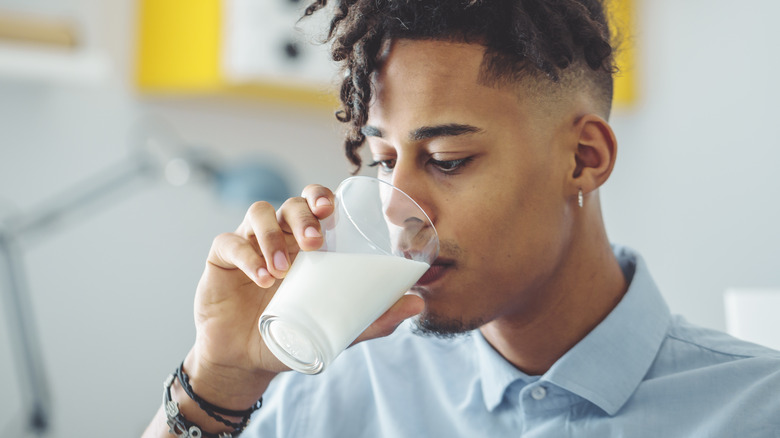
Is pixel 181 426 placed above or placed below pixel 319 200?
below

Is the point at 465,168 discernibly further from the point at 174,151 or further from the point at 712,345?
the point at 174,151

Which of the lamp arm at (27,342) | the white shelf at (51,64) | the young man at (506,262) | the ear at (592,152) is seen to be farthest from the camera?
the white shelf at (51,64)

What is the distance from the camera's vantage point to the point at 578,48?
1116mm

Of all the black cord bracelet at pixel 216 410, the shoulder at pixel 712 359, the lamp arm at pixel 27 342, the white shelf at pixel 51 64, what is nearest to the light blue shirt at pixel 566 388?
the shoulder at pixel 712 359

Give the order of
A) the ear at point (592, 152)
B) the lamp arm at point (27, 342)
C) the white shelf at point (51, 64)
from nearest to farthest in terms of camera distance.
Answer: the ear at point (592, 152) → the lamp arm at point (27, 342) → the white shelf at point (51, 64)

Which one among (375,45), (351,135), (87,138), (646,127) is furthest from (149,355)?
(646,127)

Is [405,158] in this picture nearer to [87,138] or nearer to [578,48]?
[578,48]

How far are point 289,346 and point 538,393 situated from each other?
394 mm

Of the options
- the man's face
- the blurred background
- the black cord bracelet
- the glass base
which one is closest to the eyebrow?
the man's face

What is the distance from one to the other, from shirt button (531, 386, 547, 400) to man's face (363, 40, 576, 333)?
0.40ft

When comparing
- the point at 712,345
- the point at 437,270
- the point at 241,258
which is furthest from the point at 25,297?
the point at 712,345

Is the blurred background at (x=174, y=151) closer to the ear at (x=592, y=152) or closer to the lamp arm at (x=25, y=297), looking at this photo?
the lamp arm at (x=25, y=297)

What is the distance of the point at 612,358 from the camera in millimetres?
1058

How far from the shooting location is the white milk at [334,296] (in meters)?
0.78
